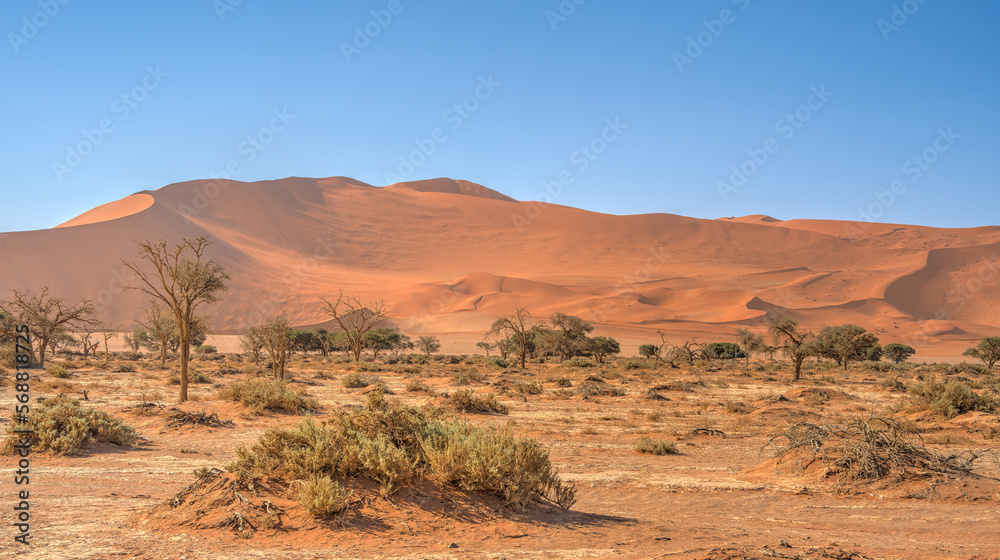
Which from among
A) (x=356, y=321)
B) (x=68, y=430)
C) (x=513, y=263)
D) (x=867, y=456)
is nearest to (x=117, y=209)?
(x=513, y=263)

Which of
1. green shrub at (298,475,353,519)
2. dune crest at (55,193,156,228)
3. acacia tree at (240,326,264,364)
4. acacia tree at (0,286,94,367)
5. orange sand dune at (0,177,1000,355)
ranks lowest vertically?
green shrub at (298,475,353,519)

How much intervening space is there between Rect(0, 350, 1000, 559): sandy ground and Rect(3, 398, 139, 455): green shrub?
0.26 m

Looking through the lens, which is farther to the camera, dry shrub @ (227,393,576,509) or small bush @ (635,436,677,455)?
small bush @ (635,436,677,455)

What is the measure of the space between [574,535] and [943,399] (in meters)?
→ 15.4

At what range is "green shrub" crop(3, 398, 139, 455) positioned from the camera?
9.72 meters

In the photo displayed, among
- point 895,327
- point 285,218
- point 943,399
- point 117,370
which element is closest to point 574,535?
point 943,399

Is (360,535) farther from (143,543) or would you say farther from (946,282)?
(946,282)

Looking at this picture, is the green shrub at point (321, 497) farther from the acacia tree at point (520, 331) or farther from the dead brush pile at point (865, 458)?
the acacia tree at point (520, 331)

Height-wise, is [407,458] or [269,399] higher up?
[407,458]

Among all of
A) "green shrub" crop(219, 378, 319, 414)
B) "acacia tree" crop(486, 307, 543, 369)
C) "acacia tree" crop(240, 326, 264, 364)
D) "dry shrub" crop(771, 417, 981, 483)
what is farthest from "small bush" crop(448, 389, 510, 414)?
"acacia tree" crop(486, 307, 543, 369)

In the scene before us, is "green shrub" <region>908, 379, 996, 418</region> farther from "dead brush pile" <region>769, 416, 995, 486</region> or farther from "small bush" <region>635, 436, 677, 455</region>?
"small bush" <region>635, 436, 677, 455</region>

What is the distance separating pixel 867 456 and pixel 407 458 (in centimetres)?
702

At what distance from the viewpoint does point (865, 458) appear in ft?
29.9

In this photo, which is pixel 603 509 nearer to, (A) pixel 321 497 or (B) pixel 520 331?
(A) pixel 321 497
